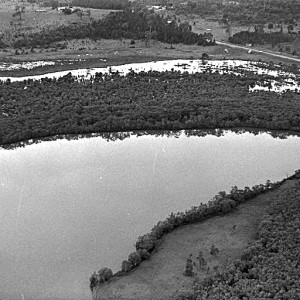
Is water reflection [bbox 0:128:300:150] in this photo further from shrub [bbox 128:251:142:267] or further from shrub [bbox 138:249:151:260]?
shrub [bbox 128:251:142:267]

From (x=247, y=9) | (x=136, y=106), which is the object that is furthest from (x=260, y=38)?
(x=136, y=106)

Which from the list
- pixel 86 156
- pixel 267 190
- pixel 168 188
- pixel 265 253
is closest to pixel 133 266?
pixel 265 253

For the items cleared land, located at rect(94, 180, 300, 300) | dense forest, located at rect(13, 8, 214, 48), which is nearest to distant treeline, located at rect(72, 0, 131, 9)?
dense forest, located at rect(13, 8, 214, 48)

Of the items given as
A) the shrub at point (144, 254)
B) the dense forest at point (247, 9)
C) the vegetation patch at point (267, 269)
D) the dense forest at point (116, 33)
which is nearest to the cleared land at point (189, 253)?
the shrub at point (144, 254)

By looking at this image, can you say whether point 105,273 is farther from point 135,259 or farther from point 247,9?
point 247,9

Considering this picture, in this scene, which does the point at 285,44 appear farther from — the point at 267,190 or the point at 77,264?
the point at 77,264
